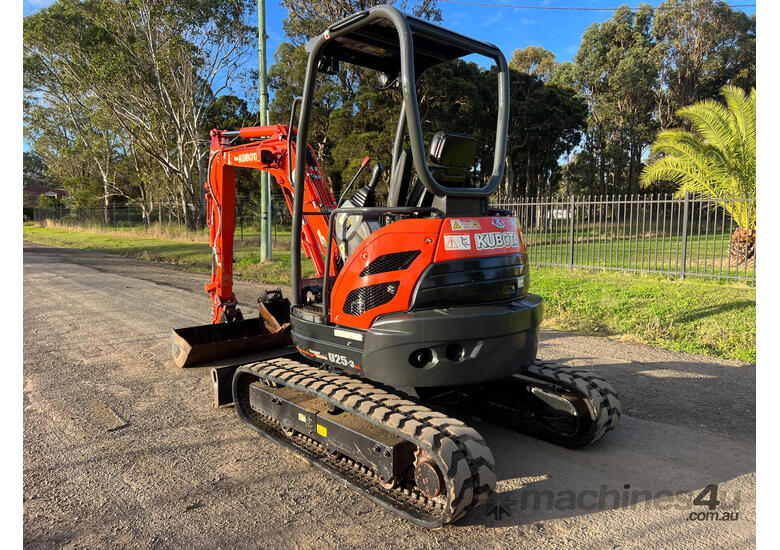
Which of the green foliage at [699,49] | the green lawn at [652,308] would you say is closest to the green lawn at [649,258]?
the green lawn at [652,308]

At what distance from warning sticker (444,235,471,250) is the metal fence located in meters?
9.18

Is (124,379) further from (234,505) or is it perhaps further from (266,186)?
(266,186)

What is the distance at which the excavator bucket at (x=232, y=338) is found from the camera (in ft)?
18.8

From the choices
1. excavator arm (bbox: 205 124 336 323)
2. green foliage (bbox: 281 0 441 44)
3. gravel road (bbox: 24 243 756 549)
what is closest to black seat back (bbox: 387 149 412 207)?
excavator arm (bbox: 205 124 336 323)

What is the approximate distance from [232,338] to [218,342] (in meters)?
0.51

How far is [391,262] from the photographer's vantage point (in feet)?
11.3

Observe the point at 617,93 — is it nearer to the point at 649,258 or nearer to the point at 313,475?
the point at 649,258

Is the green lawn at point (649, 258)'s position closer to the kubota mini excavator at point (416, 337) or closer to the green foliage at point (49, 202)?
the kubota mini excavator at point (416, 337)

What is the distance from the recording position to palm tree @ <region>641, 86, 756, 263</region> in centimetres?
1297

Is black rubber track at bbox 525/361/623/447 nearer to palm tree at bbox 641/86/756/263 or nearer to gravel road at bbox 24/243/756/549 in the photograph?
gravel road at bbox 24/243/756/549

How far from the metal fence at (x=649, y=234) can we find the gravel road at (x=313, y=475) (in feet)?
22.0

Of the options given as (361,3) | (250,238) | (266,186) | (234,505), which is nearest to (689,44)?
(361,3)

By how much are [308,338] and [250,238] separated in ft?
71.5

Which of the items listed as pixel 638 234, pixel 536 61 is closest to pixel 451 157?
pixel 638 234
